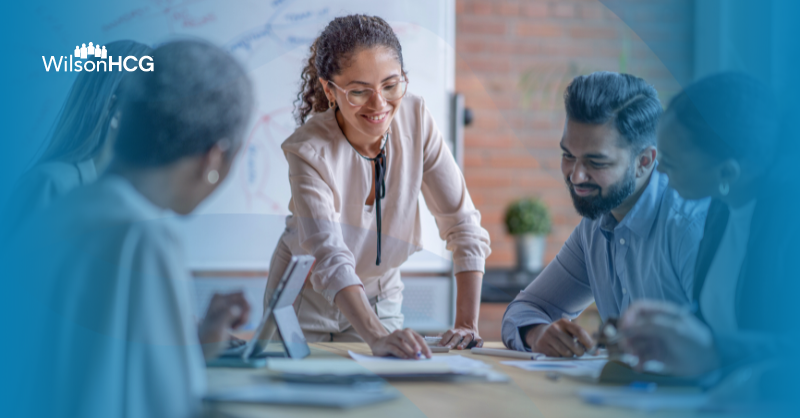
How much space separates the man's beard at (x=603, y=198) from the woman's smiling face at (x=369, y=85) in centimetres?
38

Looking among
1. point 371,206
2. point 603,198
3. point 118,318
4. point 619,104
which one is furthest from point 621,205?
point 118,318

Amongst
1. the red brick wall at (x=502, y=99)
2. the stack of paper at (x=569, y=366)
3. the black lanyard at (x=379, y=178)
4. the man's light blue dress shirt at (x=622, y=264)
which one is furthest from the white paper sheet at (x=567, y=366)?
the red brick wall at (x=502, y=99)

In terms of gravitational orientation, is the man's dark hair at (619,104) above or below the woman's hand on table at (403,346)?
above

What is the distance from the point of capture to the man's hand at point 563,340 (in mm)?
898

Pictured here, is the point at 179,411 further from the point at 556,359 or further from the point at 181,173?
the point at 556,359

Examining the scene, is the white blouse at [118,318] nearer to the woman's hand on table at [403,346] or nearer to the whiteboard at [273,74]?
the woman's hand on table at [403,346]

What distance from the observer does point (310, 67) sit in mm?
1305

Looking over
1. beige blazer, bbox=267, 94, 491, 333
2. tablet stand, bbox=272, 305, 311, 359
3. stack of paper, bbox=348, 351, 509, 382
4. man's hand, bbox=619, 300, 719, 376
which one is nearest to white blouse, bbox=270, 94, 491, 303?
beige blazer, bbox=267, 94, 491, 333

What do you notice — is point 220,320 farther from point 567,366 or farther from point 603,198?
point 603,198

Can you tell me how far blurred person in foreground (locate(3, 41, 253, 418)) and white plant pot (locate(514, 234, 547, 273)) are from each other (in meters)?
1.89

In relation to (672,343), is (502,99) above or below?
above

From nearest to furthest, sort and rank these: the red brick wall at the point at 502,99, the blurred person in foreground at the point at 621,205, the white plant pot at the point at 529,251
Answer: the blurred person in foreground at the point at 621,205, the white plant pot at the point at 529,251, the red brick wall at the point at 502,99

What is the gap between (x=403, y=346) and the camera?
35.9 inches

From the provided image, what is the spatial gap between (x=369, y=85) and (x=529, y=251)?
4.91 feet
